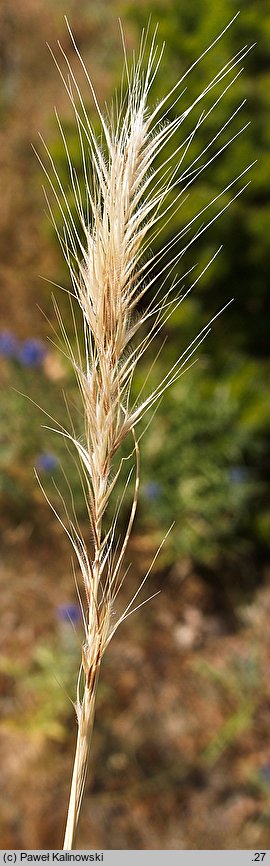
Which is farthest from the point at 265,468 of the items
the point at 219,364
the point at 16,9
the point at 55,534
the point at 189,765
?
the point at 16,9

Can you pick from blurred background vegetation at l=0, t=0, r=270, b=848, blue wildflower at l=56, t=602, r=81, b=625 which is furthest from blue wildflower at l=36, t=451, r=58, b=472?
blue wildflower at l=56, t=602, r=81, b=625

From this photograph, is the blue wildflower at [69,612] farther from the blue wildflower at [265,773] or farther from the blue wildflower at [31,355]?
the blue wildflower at [31,355]

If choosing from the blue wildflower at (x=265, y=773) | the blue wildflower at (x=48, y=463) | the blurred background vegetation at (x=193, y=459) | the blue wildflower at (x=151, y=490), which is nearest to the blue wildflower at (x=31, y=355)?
the blurred background vegetation at (x=193, y=459)

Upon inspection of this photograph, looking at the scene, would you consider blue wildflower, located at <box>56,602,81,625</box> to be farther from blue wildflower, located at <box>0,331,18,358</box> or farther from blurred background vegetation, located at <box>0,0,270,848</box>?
blue wildflower, located at <box>0,331,18,358</box>

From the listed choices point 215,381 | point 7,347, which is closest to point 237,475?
point 215,381

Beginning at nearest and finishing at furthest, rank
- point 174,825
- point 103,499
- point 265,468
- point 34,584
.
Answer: point 103,499 < point 174,825 < point 34,584 < point 265,468

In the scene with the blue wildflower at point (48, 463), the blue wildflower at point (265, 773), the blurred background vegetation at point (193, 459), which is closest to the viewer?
the blue wildflower at point (265, 773)

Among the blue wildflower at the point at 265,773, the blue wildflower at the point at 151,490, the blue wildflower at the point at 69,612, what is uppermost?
the blue wildflower at the point at 151,490

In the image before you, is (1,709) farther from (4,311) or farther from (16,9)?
(16,9)
